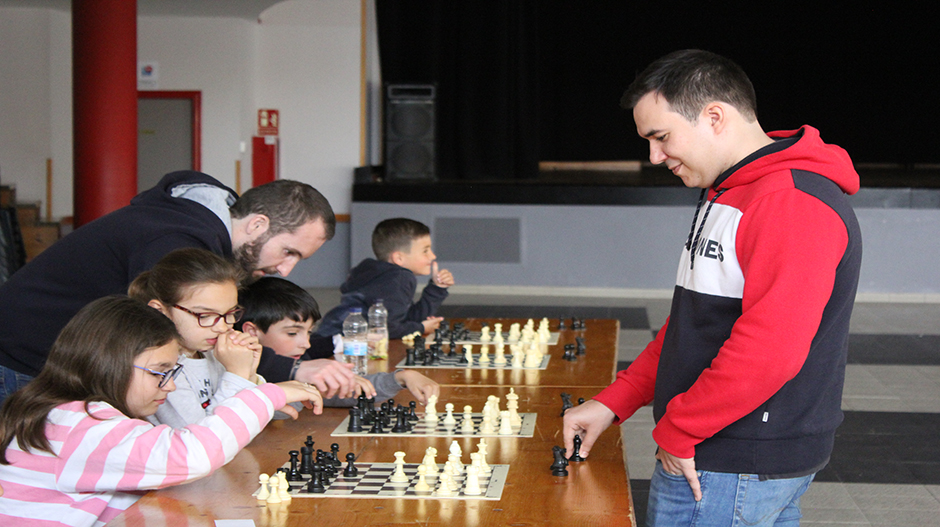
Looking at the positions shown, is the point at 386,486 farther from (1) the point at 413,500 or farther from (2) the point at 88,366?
(2) the point at 88,366

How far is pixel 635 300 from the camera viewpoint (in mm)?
8039

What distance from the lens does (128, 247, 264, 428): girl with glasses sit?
201 cm

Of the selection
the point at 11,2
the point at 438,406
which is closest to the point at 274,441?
the point at 438,406

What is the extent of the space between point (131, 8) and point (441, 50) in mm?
3616

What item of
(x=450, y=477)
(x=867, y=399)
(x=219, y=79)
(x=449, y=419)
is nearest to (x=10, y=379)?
(x=449, y=419)

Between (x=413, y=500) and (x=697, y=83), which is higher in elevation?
(x=697, y=83)

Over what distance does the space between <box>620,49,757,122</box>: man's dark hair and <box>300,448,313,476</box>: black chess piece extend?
38.5 inches

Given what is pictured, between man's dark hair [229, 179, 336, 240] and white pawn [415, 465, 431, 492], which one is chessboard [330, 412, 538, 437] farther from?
man's dark hair [229, 179, 336, 240]

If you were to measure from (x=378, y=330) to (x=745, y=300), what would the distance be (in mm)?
2027

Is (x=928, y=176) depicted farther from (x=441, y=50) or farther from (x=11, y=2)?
(x=11, y=2)

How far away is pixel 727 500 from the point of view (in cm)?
162

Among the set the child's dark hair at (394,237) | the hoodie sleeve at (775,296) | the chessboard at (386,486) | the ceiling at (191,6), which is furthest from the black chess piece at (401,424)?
the ceiling at (191,6)

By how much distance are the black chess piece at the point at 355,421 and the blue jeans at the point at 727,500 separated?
0.79m

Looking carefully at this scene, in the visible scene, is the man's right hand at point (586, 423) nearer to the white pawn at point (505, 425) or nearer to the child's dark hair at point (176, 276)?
the white pawn at point (505, 425)
